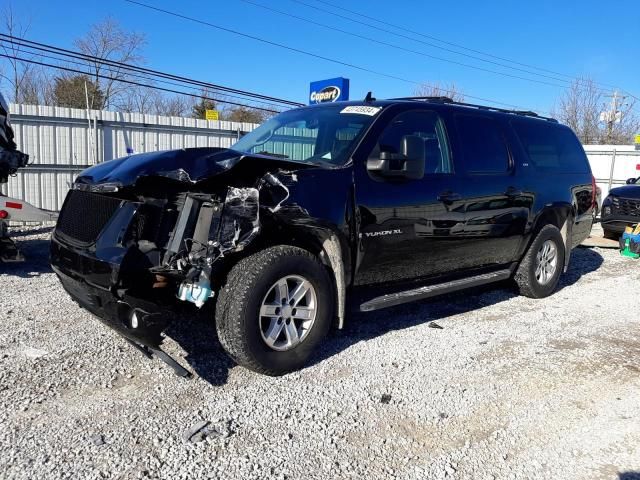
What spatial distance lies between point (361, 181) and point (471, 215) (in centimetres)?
141

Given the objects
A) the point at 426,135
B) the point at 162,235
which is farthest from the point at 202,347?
the point at 426,135

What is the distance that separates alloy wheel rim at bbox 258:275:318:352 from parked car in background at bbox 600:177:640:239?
354 inches

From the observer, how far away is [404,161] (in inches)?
161

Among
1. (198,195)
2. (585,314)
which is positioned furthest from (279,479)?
(585,314)

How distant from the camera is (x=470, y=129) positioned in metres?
5.09

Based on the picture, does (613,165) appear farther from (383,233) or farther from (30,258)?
(30,258)

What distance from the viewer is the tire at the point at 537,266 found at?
5934mm

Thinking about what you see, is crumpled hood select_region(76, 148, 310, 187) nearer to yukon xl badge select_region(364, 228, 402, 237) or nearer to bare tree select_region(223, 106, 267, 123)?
yukon xl badge select_region(364, 228, 402, 237)

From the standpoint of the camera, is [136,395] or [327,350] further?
[327,350]

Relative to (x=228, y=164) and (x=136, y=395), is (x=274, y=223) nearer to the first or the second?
(x=228, y=164)

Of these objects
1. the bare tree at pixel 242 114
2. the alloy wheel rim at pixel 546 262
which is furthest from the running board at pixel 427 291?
the bare tree at pixel 242 114

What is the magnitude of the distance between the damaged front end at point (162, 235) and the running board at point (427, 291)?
123 cm

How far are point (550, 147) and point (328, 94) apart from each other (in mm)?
8070

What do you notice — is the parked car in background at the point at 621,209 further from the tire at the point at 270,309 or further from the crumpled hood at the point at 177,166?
the crumpled hood at the point at 177,166
